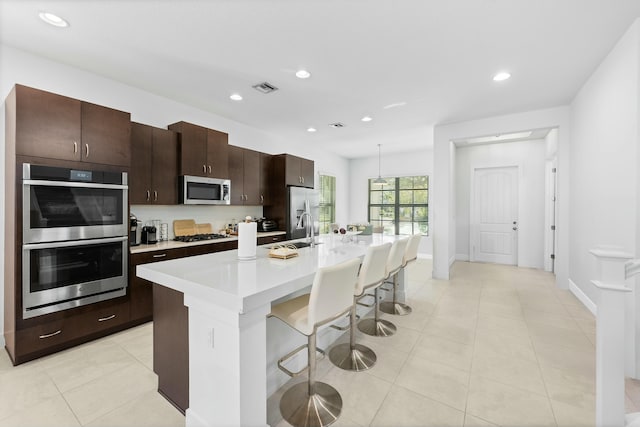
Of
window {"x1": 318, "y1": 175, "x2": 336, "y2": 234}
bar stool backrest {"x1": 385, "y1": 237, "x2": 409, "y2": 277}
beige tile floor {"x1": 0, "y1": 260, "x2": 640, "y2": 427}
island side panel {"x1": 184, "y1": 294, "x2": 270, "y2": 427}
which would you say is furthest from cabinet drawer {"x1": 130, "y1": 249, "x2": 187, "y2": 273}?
window {"x1": 318, "y1": 175, "x2": 336, "y2": 234}

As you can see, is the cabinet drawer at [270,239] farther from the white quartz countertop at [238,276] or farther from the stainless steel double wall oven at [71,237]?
the white quartz countertop at [238,276]

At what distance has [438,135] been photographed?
4.91 meters

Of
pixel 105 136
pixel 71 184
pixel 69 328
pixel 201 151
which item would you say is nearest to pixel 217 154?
pixel 201 151

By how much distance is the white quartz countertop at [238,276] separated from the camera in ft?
4.04

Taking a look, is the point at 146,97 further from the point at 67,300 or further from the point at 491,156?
the point at 491,156

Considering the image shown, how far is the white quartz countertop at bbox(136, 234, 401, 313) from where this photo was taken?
4.04ft

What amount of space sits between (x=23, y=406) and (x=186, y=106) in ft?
11.5

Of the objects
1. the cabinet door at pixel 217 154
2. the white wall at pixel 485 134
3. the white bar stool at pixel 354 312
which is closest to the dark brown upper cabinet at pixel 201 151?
the cabinet door at pixel 217 154

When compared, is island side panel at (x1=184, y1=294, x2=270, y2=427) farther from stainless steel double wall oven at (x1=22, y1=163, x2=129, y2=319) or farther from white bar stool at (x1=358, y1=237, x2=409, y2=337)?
stainless steel double wall oven at (x1=22, y1=163, x2=129, y2=319)

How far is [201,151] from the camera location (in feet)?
12.1

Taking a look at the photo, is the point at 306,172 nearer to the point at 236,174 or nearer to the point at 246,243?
the point at 236,174

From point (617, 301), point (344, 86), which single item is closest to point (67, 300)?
point (344, 86)

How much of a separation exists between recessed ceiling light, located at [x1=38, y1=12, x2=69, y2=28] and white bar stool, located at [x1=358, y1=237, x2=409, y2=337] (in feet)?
10.9

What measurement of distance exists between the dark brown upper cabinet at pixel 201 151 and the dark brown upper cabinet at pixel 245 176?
0.19 m
